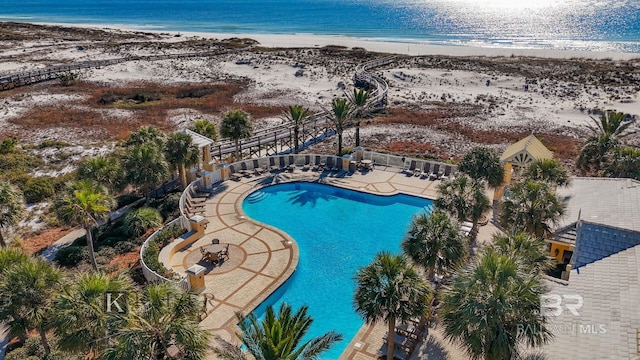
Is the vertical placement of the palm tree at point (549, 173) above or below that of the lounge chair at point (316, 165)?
above

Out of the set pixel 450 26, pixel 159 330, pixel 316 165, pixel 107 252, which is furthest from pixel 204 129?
pixel 450 26

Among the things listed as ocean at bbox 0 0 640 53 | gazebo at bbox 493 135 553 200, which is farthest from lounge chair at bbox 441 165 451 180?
ocean at bbox 0 0 640 53

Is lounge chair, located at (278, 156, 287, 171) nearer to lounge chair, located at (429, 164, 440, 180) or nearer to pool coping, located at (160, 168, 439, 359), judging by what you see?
pool coping, located at (160, 168, 439, 359)

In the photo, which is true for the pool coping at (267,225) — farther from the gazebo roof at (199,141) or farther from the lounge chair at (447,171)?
the gazebo roof at (199,141)

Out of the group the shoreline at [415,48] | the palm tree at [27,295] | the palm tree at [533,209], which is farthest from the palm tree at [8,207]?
the shoreline at [415,48]

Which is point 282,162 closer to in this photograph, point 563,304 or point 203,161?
point 203,161

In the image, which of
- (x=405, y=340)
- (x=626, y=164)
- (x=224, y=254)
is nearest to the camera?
(x=405, y=340)
